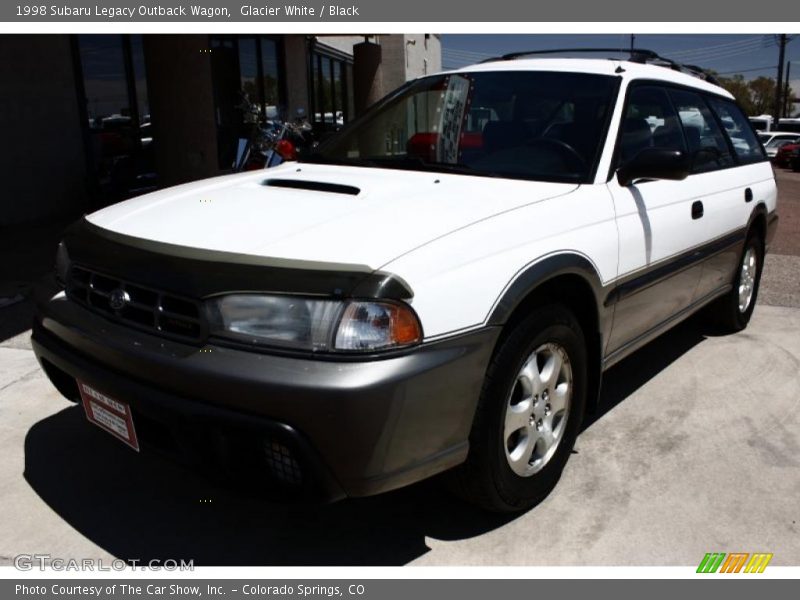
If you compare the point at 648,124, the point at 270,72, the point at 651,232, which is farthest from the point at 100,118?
the point at 651,232

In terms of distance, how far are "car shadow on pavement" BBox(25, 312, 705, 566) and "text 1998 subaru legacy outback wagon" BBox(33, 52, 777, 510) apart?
1.07 ft

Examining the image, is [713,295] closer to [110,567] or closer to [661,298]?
[661,298]

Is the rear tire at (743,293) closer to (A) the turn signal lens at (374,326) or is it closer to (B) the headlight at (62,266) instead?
(A) the turn signal lens at (374,326)

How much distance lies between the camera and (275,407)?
2.04 metres

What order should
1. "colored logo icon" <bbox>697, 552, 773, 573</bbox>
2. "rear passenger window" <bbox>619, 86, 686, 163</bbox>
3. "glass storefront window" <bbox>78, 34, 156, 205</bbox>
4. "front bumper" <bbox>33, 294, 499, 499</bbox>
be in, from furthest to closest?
1. "glass storefront window" <bbox>78, 34, 156, 205</bbox>
2. "rear passenger window" <bbox>619, 86, 686, 163</bbox>
3. "colored logo icon" <bbox>697, 552, 773, 573</bbox>
4. "front bumper" <bbox>33, 294, 499, 499</bbox>

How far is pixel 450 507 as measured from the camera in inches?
113

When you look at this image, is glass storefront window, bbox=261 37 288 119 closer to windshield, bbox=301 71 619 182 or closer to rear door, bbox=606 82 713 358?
windshield, bbox=301 71 619 182

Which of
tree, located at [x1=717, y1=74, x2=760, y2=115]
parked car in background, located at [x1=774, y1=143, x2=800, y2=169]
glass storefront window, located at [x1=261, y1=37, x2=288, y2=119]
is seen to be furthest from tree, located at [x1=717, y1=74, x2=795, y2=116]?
glass storefront window, located at [x1=261, y1=37, x2=288, y2=119]

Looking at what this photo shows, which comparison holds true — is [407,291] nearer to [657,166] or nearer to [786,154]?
[657,166]

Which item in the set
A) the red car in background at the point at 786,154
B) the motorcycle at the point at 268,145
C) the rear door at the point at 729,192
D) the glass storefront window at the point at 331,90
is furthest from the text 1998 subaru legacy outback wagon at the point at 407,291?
the red car in background at the point at 786,154

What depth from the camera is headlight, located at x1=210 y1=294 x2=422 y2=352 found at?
207 centimetres

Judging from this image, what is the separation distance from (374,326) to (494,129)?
1.63 meters

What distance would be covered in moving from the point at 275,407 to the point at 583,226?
146 cm

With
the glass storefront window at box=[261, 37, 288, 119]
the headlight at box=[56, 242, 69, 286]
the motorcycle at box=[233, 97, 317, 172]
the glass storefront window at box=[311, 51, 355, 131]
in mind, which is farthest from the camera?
the glass storefront window at box=[311, 51, 355, 131]
